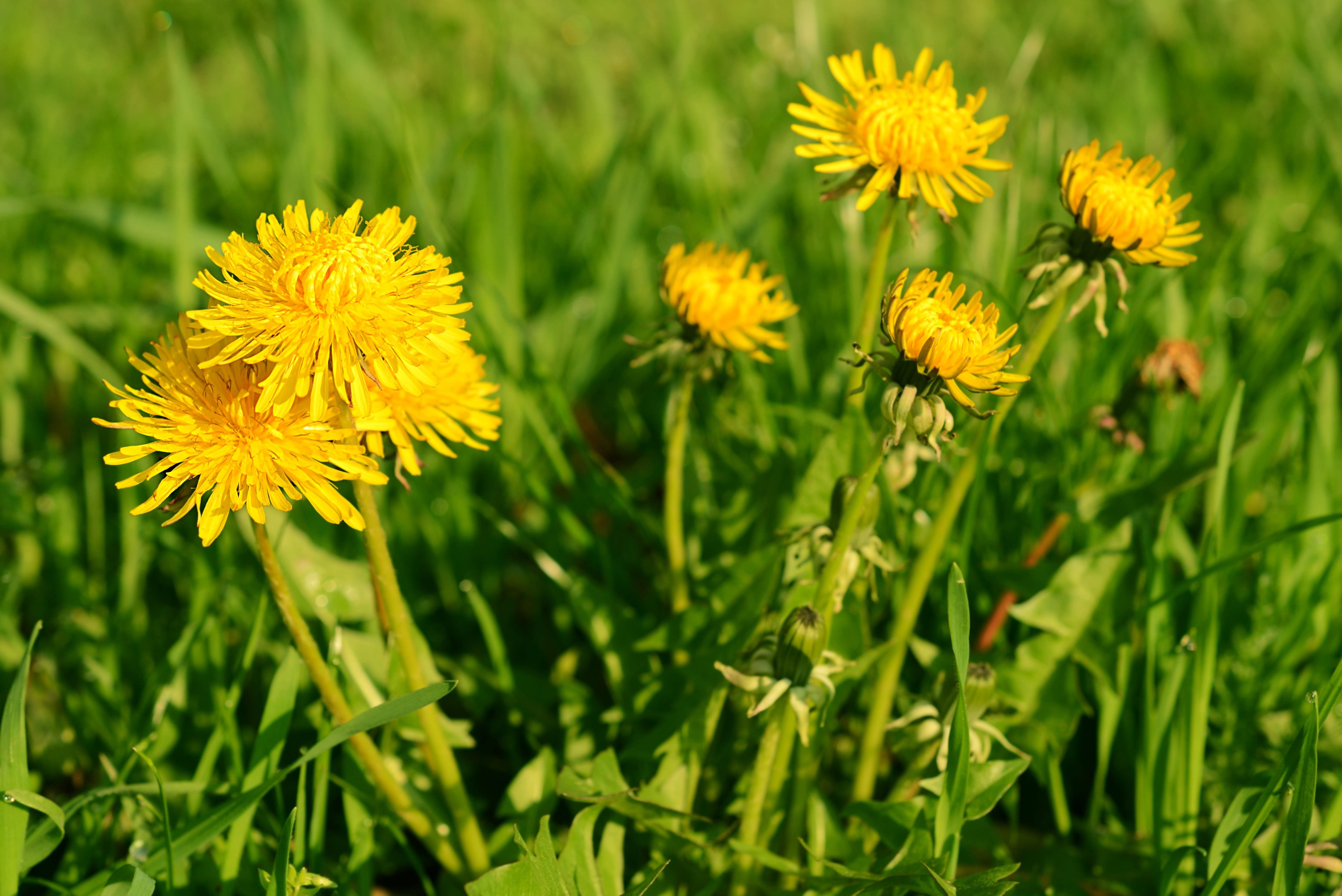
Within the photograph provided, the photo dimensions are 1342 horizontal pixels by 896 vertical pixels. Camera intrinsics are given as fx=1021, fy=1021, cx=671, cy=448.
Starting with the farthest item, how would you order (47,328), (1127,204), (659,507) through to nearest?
(659,507) < (47,328) < (1127,204)

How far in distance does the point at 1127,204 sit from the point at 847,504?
50 centimetres

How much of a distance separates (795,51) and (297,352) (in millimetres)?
2965

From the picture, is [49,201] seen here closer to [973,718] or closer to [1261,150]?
[973,718]

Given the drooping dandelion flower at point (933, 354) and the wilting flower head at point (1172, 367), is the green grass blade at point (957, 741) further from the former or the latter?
the wilting flower head at point (1172, 367)

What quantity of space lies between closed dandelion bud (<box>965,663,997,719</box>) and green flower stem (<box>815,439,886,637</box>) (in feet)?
0.67

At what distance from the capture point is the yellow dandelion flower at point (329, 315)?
1.07 metres

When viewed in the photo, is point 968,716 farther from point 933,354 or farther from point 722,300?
point 722,300

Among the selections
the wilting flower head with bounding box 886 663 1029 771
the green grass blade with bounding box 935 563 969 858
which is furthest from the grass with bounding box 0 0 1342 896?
the green grass blade with bounding box 935 563 969 858

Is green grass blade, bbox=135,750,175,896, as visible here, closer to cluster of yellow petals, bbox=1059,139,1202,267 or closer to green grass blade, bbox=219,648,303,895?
green grass blade, bbox=219,648,303,895

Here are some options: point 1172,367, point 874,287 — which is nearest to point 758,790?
point 874,287

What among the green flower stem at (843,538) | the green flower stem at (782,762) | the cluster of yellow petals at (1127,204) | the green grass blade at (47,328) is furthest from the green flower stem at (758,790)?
the green grass blade at (47,328)

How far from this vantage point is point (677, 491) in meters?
1.60

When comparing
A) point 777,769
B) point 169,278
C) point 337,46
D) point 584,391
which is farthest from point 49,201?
point 777,769

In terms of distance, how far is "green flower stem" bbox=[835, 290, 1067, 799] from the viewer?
1354mm
